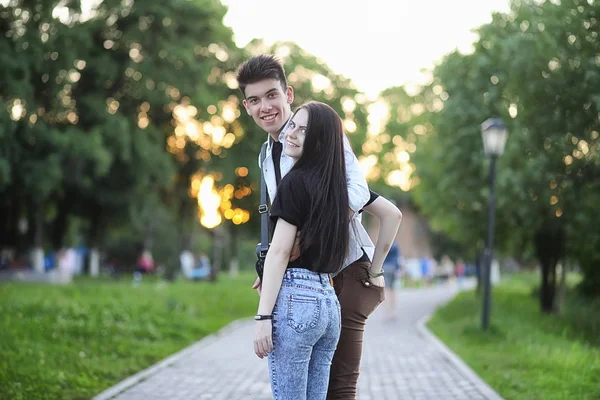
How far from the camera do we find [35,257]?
109 feet

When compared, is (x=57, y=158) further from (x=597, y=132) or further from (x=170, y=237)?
(x=170, y=237)

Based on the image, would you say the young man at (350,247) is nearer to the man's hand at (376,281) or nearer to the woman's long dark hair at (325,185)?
the man's hand at (376,281)

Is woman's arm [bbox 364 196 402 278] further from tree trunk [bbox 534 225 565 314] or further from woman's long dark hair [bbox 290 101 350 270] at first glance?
tree trunk [bbox 534 225 565 314]

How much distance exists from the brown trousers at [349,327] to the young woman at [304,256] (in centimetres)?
22

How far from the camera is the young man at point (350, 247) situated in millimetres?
3938

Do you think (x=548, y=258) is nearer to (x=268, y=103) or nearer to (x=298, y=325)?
(x=268, y=103)

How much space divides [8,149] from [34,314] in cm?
1203

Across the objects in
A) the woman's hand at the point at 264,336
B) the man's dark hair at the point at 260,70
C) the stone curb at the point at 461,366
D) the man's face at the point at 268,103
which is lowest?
the stone curb at the point at 461,366

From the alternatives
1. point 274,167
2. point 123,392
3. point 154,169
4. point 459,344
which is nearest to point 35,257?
point 154,169

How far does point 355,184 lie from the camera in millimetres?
3795

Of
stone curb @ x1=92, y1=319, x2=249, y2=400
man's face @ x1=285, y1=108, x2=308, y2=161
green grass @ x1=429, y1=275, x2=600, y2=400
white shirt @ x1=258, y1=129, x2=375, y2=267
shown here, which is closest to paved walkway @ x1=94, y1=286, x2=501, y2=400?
stone curb @ x1=92, y1=319, x2=249, y2=400

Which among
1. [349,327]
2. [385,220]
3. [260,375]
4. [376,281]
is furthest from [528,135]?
[349,327]

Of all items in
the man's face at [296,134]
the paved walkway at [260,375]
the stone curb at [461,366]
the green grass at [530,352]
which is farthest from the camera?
the green grass at [530,352]

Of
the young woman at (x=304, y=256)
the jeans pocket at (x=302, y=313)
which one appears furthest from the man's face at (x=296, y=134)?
the jeans pocket at (x=302, y=313)
